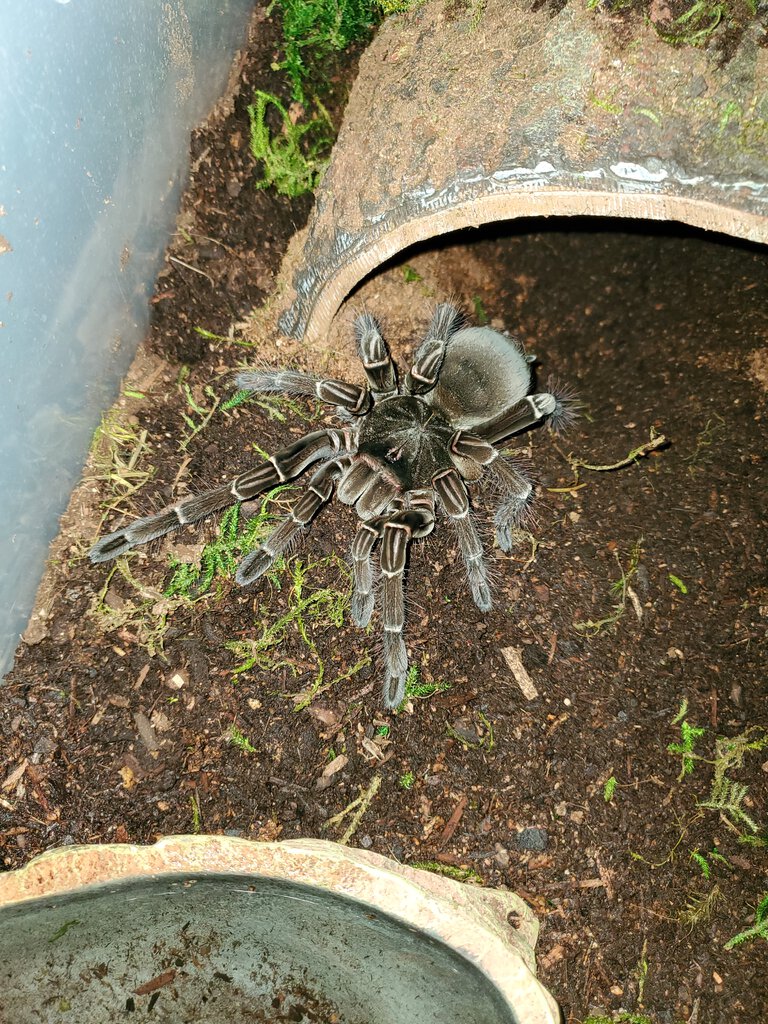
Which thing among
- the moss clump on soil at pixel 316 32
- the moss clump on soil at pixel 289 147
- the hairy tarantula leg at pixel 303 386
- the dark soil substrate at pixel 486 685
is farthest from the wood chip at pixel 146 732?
the moss clump on soil at pixel 316 32

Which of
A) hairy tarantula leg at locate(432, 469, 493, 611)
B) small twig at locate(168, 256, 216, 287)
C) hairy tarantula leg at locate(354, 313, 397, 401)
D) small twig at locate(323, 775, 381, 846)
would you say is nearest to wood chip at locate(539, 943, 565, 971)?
small twig at locate(323, 775, 381, 846)

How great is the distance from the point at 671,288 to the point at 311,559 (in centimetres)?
257

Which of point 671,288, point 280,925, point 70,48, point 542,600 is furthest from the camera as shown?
point 671,288

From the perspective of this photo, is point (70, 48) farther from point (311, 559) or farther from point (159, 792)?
point (159, 792)

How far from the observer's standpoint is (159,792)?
104 inches

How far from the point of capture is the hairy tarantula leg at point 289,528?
296 cm

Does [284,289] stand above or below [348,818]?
above

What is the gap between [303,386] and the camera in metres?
3.32

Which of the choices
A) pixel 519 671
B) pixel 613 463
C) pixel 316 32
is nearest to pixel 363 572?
pixel 519 671

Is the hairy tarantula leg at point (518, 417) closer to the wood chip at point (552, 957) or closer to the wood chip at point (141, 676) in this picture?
the wood chip at point (141, 676)

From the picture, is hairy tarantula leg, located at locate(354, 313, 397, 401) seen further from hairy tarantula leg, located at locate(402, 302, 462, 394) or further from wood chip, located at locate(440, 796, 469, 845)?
wood chip, located at locate(440, 796, 469, 845)

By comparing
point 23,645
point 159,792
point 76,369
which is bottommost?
point 159,792

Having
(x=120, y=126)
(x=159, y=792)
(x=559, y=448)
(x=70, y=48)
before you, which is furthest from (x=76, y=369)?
(x=559, y=448)

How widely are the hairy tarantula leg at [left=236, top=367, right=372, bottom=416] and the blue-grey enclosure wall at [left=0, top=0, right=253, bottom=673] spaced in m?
0.53
